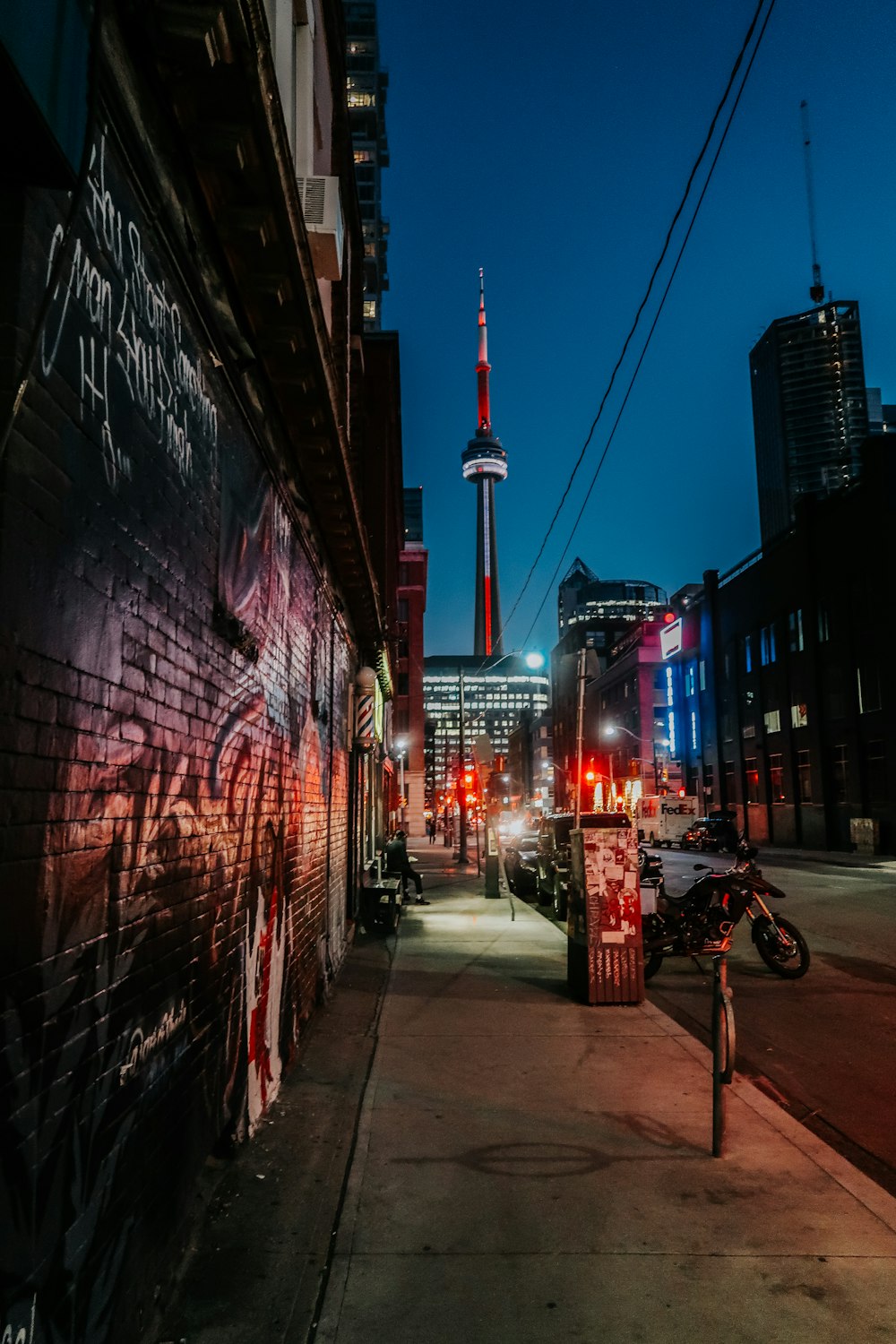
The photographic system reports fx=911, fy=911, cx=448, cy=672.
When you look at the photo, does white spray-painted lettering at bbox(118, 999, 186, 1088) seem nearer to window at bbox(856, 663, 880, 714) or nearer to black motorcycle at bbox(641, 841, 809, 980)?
black motorcycle at bbox(641, 841, 809, 980)

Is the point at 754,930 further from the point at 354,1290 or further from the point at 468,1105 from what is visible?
the point at 354,1290

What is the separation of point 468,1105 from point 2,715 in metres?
4.90

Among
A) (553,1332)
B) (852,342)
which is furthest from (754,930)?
(852,342)

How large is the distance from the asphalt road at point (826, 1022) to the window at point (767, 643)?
120ft

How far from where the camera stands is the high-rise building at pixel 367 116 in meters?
83.7

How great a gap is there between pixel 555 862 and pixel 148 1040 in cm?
1562

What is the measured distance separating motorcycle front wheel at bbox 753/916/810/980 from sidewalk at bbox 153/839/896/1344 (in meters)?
3.63

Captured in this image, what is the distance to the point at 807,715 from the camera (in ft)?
151

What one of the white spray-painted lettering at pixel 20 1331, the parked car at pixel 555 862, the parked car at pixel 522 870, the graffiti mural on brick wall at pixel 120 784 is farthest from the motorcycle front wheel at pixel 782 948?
the parked car at pixel 522 870

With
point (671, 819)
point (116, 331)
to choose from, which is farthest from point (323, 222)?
point (671, 819)

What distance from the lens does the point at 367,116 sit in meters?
86.1

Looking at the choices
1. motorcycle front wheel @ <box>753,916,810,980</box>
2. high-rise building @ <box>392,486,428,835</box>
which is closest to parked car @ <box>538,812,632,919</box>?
motorcycle front wheel @ <box>753,916,810,980</box>

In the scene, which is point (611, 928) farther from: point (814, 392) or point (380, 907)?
point (814, 392)

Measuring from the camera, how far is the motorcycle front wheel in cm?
1070
